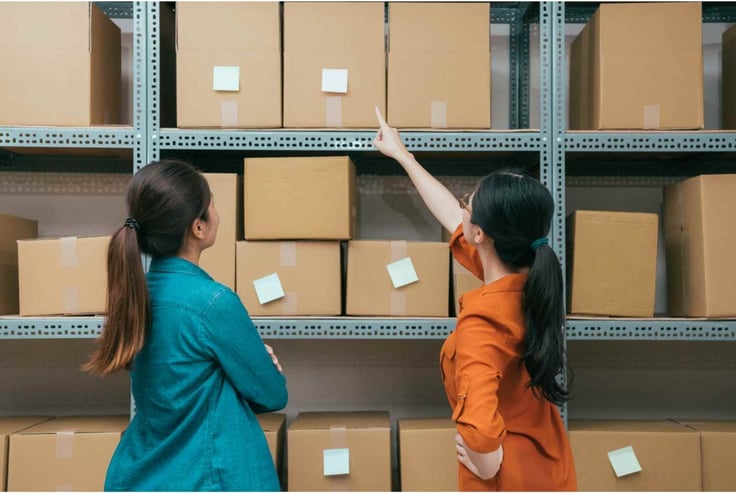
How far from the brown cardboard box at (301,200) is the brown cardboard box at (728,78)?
1.35 m

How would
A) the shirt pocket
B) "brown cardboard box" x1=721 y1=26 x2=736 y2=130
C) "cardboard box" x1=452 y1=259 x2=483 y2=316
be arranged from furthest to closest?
"brown cardboard box" x1=721 y1=26 x2=736 y2=130
"cardboard box" x1=452 y1=259 x2=483 y2=316
the shirt pocket

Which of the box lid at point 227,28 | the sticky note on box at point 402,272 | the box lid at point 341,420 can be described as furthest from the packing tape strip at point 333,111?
the box lid at point 341,420

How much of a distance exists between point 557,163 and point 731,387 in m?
1.17

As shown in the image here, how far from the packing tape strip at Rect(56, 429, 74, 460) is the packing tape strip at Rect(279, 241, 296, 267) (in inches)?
30.7

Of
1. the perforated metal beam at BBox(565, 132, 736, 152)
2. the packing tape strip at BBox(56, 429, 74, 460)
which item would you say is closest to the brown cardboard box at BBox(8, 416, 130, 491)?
the packing tape strip at BBox(56, 429, 74, 460)

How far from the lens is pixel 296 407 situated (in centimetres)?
232

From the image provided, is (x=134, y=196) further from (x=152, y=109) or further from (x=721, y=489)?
(x=721, y=489)

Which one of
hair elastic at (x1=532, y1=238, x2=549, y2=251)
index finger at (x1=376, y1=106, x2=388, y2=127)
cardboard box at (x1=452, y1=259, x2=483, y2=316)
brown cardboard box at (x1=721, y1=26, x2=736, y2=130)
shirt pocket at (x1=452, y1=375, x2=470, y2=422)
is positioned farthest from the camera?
brown cardboard box at (x1=721, y1=26, x2=736, y2=130)

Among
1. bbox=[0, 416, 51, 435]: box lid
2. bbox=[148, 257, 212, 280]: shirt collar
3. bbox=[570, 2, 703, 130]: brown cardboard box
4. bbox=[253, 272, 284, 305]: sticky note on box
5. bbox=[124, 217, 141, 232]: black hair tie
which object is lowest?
bbox=[0, 416, 51, 435]: box lid

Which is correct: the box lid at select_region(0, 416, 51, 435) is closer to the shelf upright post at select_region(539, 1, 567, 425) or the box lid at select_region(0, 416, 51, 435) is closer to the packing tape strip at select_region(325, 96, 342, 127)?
the packing tape strip at select_region(325, 96, 342, 127)

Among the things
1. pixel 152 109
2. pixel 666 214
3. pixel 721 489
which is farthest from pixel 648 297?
pixel 152 109

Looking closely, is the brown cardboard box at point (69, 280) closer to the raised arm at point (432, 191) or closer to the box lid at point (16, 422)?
the box lid at point (16, 422)

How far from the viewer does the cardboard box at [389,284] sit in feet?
6.12

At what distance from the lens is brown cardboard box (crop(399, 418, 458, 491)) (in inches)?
72.4
